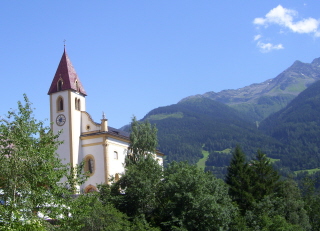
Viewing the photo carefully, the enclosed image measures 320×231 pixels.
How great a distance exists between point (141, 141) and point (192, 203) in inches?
626

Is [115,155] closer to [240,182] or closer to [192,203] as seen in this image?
[240,182]

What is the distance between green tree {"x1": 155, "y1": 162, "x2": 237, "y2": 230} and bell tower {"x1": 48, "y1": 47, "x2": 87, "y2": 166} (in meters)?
16.7

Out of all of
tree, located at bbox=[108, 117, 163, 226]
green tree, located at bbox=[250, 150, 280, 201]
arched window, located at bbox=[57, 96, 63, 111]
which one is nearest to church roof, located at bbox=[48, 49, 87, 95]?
arched window, located at bbox=[57, 96, 63, 111]

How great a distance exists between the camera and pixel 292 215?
5378 centimetres

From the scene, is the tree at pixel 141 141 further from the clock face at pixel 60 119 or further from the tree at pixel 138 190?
the clock face at pixel 60 119

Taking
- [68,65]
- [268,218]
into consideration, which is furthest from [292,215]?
[68,65]

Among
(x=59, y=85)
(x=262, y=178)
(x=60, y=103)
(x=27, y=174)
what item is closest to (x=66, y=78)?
(x=59, y=85)

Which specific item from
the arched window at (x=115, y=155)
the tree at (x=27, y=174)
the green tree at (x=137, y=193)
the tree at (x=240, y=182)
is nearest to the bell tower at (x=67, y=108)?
the arched window at (x=115, y=155)

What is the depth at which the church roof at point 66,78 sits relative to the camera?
2365 inches

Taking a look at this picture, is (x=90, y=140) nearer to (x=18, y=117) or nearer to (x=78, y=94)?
(x=78, y=94)

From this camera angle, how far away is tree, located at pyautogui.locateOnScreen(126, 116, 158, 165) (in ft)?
179

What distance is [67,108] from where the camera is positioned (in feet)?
194

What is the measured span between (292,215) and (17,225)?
41.2 m

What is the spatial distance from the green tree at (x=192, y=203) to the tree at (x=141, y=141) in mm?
9269
